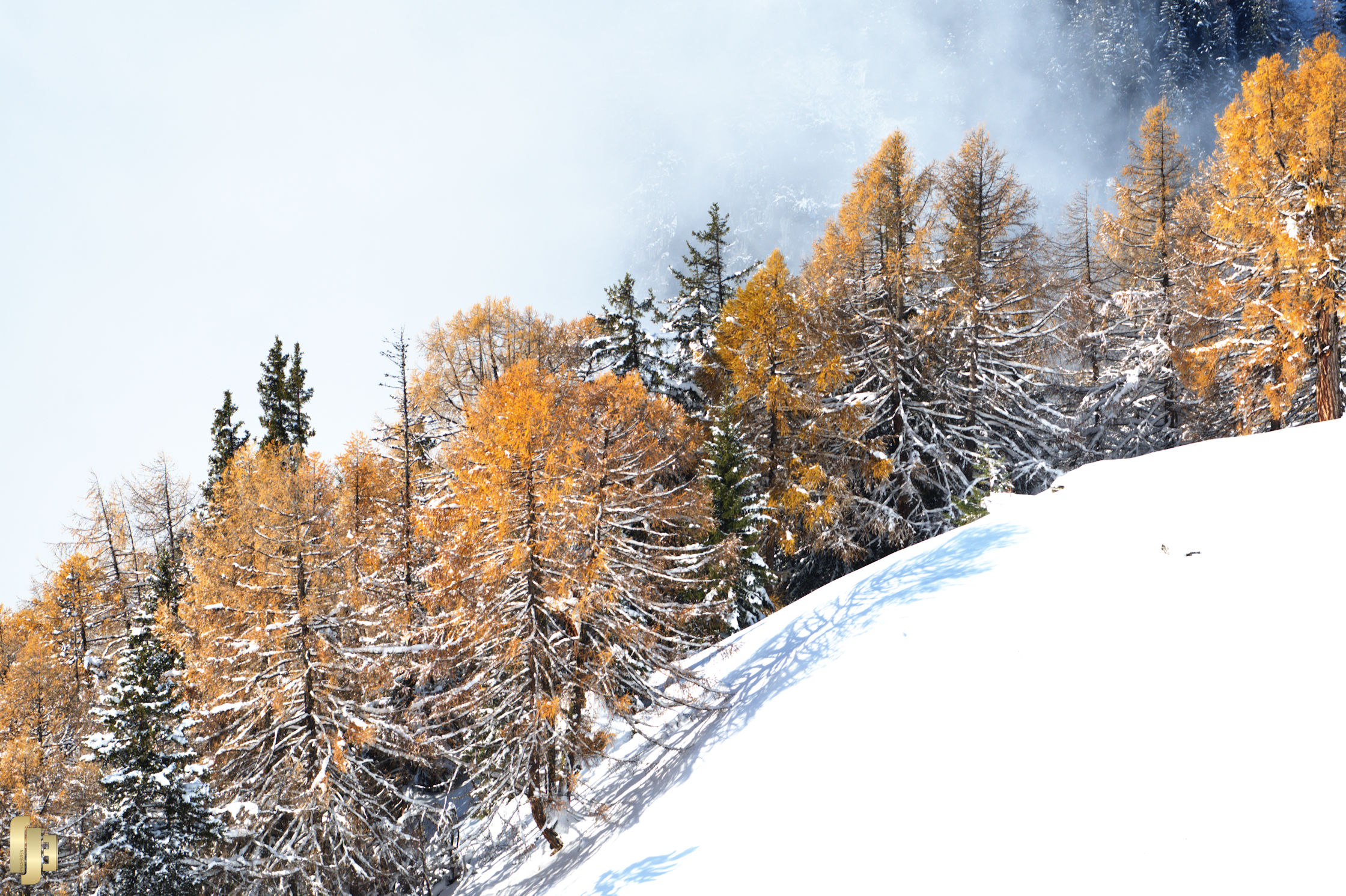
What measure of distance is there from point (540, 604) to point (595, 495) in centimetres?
261

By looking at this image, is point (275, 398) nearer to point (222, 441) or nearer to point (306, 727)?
point (222, 441)

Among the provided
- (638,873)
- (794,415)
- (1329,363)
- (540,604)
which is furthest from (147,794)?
(1329,363)

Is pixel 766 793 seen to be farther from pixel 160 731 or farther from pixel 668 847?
pixel 160 731

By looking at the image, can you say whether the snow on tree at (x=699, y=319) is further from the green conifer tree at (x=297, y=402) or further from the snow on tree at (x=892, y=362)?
the green conifer tree at (x=297, y=402)

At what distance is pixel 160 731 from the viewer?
50.8 feet

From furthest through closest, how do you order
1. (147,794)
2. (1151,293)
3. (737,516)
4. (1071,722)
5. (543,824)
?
(1151,293) → (737,516) → (147,794) → (543,824) → (1071,722)

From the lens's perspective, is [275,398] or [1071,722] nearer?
[1071,722]

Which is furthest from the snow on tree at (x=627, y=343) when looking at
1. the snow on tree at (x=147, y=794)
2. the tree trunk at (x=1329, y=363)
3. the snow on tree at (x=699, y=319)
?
the tree trunk at (x=1329, y=363)

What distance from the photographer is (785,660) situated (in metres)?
12.8

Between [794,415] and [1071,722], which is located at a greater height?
[794,415]

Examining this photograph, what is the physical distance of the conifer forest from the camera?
14.6 m

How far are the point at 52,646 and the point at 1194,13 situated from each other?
663 ft

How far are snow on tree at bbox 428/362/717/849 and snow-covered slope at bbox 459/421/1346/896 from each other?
2253mm

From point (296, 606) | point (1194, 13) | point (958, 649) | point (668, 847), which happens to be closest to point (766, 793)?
point (668, 847)
